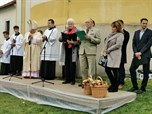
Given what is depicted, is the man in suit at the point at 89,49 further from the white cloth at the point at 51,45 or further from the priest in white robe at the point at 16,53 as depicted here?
the priest in white robe at the point at 16,53

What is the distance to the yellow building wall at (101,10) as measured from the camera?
1165 centimetres

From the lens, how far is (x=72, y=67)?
34.5 ft

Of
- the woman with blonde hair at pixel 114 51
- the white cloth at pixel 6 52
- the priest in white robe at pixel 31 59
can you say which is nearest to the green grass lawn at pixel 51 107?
the woman with blonde hair at pixel 114 51

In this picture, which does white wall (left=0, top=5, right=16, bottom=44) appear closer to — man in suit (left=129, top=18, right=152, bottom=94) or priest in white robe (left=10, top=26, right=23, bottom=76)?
priest in white robe (left=10, top=26, right=23, bottom=76)

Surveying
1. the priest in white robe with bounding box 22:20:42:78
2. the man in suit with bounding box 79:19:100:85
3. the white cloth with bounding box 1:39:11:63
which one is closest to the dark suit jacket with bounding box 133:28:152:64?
the man in suit with bounding box 79:19:100:85

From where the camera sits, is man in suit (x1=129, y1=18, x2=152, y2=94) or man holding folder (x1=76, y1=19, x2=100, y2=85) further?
man holding folder (x1=76, y1=19, x2=100, y2=85)

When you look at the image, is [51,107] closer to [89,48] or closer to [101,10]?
[89,48]

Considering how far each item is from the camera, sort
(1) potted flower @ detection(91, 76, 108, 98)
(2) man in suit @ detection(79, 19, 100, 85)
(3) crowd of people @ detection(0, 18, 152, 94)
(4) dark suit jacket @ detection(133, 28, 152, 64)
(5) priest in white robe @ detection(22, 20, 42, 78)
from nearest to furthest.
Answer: (1) potted flower @ detection(91, 76, 108, 98)
(3) crowd of people @ detection(0, 18, 152, 94)
(4) dark suit jacket @ detection(133, 28, 152, 64)
(2) man in suit @ detection(79, 19, 100, 85)
(5) priest in white robe @ detection(22, 20, 42, 78)

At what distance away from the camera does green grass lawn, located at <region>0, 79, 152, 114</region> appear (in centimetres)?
804

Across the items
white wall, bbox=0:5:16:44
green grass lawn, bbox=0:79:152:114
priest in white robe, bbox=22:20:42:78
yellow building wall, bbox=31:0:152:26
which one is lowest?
green grass lawn, bbox=0:79:152:114

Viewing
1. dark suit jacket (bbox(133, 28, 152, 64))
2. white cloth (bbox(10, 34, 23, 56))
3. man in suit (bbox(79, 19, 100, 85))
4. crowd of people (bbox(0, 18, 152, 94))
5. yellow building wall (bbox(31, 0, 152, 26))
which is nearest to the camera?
crowd of people (bbox(0, 18, 152, 94))

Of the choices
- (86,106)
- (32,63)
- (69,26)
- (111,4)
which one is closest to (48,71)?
(32,63)

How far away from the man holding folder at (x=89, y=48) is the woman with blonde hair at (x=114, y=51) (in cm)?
90

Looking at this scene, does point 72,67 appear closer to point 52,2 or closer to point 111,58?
point 111,58
